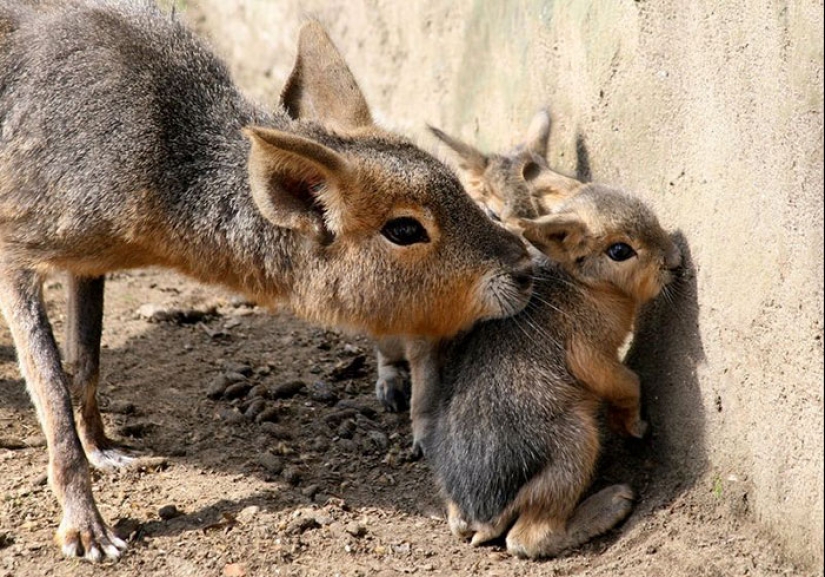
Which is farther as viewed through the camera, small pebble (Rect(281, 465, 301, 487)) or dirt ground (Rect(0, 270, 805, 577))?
small pebble (Rect(281, 465, 301, 487))

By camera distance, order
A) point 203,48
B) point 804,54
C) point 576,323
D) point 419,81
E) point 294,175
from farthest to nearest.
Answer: point 419,81
point 203,48
point 576,323
point 294,175
point 804,54

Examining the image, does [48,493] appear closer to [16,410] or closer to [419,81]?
[16,410]

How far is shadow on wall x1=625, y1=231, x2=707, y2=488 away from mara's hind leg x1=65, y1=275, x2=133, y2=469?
9.04 ft

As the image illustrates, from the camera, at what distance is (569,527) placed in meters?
5.23

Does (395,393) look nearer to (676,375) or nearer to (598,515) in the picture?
(598,515)

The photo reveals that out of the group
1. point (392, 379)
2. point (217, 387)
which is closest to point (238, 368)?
point (217, 387)

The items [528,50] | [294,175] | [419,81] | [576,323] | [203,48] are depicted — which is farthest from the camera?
[419,81]

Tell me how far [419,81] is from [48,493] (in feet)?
15.3

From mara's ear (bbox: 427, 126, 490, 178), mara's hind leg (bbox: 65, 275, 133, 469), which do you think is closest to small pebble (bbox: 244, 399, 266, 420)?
mara's hind leg (bbox: 65, 275, 133, 469)

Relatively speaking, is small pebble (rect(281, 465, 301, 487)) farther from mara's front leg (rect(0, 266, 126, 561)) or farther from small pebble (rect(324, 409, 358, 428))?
mara's front leg (rect(0, 266, 126, 561))

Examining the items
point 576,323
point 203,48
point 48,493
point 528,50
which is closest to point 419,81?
point 528,50

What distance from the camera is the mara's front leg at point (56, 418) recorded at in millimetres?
5184

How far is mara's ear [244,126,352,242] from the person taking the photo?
4.88 metres

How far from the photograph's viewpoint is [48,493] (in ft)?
18.6
